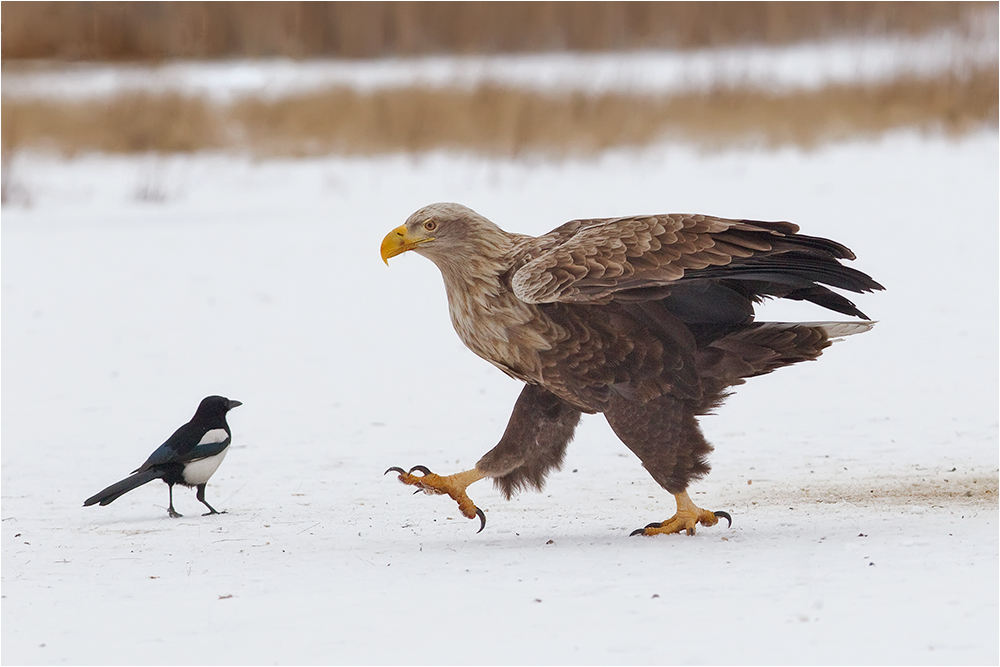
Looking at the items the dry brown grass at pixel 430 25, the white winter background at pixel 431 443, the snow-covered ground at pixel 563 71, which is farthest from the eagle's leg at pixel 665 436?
the dry brown grass at pixel 430 25

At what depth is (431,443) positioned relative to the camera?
724 centimetres

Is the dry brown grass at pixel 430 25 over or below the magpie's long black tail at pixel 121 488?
over

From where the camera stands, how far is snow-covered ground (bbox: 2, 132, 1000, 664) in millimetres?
4012

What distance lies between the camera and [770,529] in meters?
5.11

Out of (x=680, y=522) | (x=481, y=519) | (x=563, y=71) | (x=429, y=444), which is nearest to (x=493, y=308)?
(x=481, y=519)

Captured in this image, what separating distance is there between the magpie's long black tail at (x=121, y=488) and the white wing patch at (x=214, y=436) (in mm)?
214

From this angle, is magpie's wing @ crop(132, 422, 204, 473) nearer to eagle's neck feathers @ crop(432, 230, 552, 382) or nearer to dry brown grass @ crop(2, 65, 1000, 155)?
eagle's neck feathers @ crop(432, 230, 552, 382)

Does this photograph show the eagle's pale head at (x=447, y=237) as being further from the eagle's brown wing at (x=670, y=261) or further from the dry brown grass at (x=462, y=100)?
the dry brown grass at (x=462, y=100)

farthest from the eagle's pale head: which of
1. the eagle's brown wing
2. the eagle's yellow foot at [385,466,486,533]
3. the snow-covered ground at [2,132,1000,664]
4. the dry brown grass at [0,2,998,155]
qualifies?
the dry brown grass at [0,2,998,155]

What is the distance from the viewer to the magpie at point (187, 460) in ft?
18.1

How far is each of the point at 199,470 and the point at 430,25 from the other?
15.3 metres

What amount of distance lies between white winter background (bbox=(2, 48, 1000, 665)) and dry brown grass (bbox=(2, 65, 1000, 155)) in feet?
2.29

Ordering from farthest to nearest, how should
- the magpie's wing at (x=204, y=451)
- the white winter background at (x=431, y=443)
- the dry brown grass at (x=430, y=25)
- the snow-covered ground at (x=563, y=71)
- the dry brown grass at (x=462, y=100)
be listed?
the dry brown grass at (x=430, y=25), the snow-covered ground at (x=563, y=71), the dry brown grass at (x=462, y=100), the magpie's wing at (x=204, y=451), the white winter background at (x=431, y=443)

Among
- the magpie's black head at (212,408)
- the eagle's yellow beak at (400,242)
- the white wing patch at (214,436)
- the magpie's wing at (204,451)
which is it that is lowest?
the magpie's wing at (204,451)
